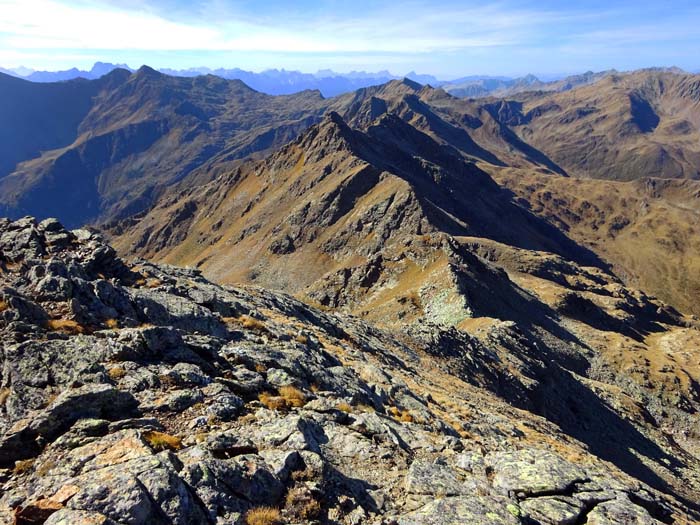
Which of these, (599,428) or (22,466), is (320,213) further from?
(22,466)

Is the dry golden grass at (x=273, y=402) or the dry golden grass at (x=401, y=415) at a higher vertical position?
the dry golden grass at (x=273, y=402)

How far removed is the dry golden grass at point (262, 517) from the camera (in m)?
10.9

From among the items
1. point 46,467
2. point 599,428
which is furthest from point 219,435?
point 599,428

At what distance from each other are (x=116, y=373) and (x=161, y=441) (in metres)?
5.01

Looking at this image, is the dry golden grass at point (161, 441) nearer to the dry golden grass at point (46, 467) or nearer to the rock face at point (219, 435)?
the rock face at point (219, 435)

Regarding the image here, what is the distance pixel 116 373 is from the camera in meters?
16.2

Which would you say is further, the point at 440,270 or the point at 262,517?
the point at 440,270

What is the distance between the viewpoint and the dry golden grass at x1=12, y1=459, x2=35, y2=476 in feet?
37.4

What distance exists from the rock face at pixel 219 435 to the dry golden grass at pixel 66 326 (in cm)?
9

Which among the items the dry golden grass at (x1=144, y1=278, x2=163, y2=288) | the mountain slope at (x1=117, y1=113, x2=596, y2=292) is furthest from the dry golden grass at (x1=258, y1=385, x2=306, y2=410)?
the mountain slope at (x1=117, y1=113, x2=596, y2=292)

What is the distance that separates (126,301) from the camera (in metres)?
23.6

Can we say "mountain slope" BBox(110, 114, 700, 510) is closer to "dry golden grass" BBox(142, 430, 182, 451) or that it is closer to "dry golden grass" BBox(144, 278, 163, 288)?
"dry golden grass" BBox(144, 278, 163, 288)

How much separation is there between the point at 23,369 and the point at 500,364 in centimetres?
4466

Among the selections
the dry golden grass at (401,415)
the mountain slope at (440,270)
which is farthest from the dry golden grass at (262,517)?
the mountain slope at (440,270)
